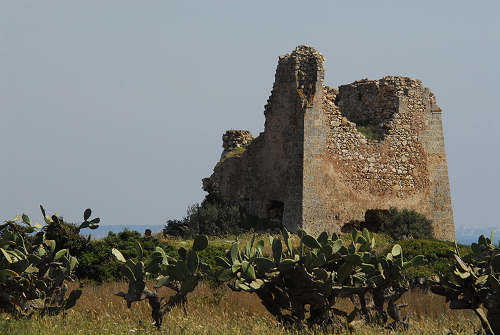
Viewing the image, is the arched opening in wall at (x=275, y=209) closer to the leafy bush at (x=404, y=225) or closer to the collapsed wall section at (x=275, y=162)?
the collapsed wall section at (x=275, y=162)

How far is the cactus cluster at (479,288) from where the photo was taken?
9.20m

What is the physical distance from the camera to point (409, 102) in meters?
26.8

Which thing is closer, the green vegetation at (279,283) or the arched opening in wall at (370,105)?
the green vegetation at (279,283)

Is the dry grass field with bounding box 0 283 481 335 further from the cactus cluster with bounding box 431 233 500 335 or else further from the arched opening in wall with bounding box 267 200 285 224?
the arched opening in wall with bounding box 267 200 285 224

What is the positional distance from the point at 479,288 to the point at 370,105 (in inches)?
727

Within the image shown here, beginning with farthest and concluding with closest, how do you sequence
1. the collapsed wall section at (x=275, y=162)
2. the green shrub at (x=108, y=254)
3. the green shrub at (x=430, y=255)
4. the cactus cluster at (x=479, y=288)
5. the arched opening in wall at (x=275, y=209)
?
the arched opening in wall at (x=275, y=209) < the collapsed wall section at (x=275, y=162) < the green shrub at (x=108, y=254) < the green shrub at (x=430, y=255) < the cactus cluster at (x=479, y=288)

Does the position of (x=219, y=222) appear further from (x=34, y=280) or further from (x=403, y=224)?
(x=34, y=280)

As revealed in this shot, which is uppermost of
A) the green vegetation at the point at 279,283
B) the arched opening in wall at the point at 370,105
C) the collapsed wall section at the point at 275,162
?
the arched opening in wall at the point at 370,105

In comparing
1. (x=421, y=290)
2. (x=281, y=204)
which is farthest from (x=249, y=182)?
(x=421, y=290)

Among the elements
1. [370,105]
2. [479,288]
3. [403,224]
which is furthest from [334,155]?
[479,288]

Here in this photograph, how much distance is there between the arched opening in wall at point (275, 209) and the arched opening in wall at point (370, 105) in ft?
13.2

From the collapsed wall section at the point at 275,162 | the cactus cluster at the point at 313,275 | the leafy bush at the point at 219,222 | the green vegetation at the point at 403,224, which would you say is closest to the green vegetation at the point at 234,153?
the collapsed wall section at the point at 275,162

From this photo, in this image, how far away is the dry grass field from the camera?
32.6 ft

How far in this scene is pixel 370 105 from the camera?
2742 centimetres
